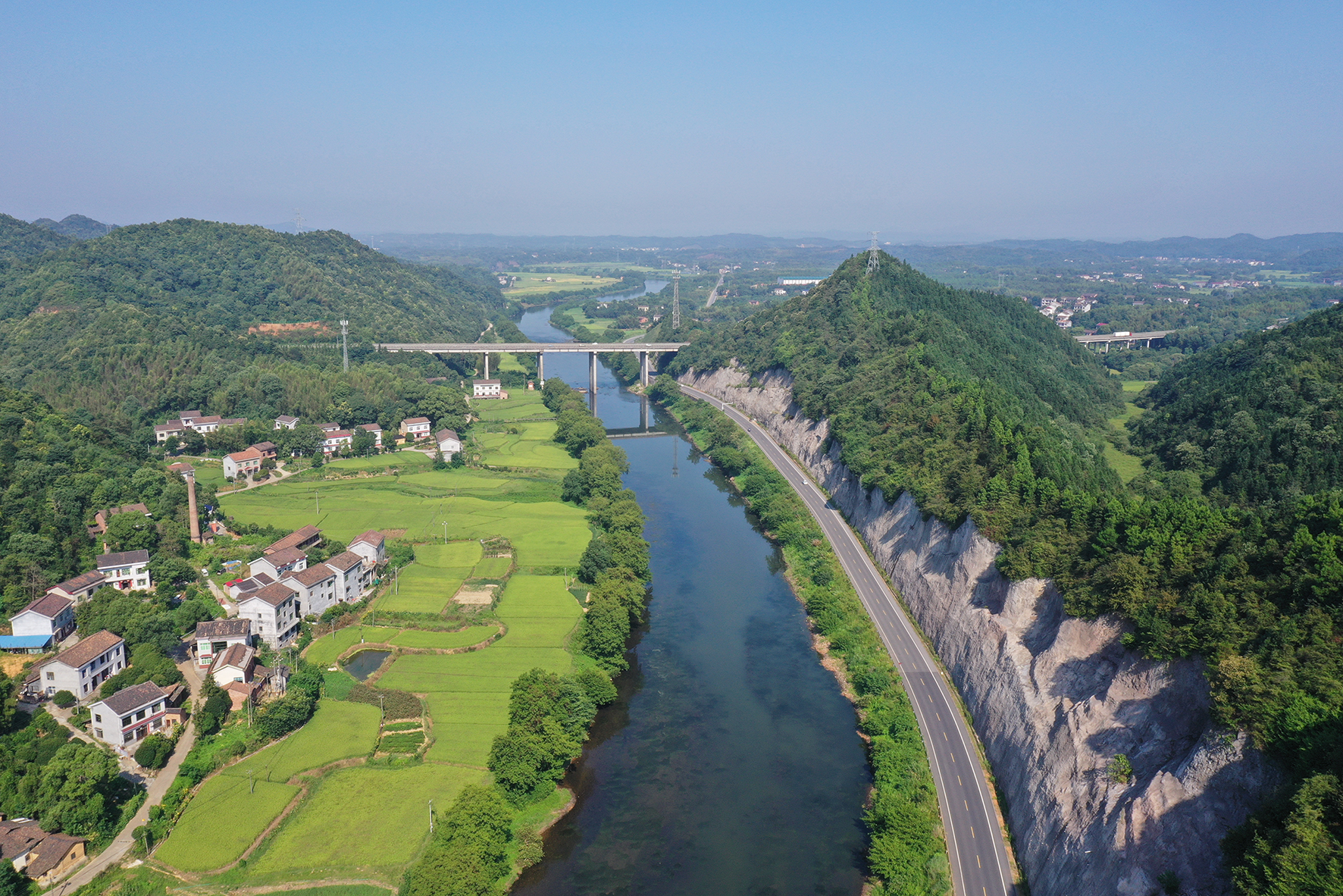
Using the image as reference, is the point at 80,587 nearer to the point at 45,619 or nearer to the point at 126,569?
the point at 126,569

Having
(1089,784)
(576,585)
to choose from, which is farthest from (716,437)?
(1089,784)

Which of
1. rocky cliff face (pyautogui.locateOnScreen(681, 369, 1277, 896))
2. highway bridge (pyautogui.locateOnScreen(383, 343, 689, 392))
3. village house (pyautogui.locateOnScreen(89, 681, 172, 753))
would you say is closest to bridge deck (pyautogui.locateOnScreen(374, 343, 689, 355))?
highway bridge (pyautogui.locateOnScreen(383, 343, 689, 392))

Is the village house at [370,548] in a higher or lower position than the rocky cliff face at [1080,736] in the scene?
lower

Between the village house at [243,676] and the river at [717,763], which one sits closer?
the river at [717,763]

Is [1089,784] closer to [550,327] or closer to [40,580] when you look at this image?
[40,580]

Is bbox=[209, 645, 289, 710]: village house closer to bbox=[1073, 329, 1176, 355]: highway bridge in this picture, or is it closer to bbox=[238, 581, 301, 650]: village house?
bbox=[238, 581, 301, 650]: village house

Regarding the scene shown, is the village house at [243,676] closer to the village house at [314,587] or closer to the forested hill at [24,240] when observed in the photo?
the village house at [314,587]

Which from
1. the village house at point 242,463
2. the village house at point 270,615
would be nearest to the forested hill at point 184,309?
the village house at point 242,463
